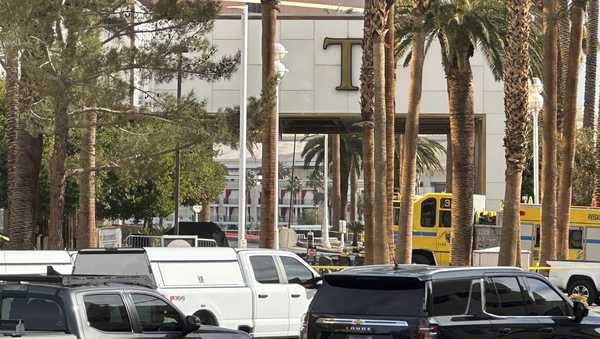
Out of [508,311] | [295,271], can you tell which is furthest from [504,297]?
[295,271]

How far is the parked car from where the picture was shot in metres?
11.4

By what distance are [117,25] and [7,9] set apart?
394 centimetres

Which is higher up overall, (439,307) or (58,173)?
(58,173)

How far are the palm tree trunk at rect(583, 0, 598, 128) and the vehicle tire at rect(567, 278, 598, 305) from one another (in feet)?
58.2

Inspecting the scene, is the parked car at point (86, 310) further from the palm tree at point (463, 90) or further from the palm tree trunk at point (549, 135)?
the palm tree at point (463, 90)

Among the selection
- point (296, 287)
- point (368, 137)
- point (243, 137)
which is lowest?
point (296, 287)

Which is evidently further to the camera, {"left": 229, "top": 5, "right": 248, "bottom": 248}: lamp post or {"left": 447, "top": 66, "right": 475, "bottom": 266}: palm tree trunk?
{"left": 447, "top": 66, "right": 475, "bottom": 266}: palm tree trunk

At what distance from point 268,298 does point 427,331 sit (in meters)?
8.14

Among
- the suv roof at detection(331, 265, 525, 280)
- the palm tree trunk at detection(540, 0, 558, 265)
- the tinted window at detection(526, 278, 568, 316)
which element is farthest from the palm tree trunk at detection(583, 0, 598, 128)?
the suv roof at detection(331, 265, 525, 280)

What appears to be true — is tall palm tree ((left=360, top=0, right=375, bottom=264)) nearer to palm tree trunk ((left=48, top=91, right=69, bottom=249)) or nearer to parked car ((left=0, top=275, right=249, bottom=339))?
palm tree trunk ((left=48, top=91, right=69, bottom=249))

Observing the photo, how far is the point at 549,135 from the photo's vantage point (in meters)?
37.0

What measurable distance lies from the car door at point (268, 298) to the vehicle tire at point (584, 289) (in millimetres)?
14766

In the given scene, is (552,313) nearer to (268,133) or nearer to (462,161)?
(268,133)

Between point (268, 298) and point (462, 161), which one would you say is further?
point (462, 161)
